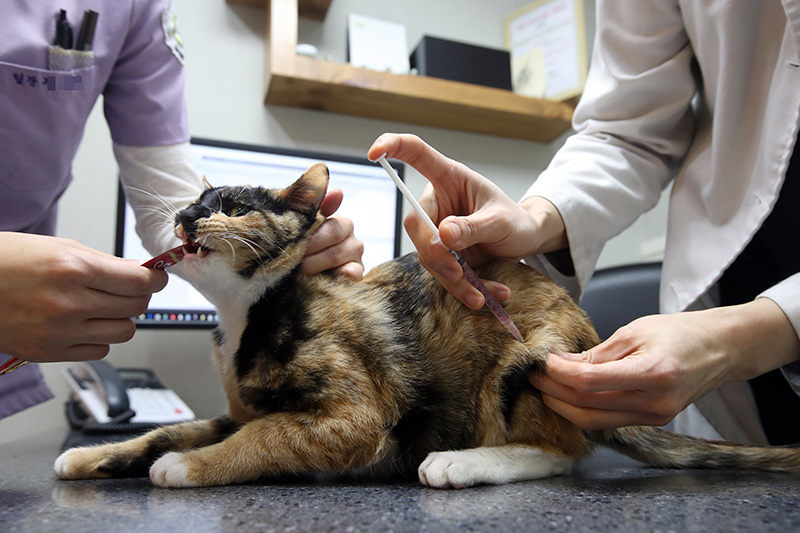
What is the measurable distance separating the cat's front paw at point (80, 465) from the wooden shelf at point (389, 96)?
1.08 meters

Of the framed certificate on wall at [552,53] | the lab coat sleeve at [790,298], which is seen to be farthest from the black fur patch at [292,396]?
the framed certificate on wall at [552,53]

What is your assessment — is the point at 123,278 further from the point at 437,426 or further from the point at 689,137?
the point at 689,137

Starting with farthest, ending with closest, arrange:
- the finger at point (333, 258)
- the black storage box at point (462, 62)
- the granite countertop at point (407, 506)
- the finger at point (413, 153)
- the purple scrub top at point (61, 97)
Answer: the black storage box at point (462, 62) → the purple scrub top at point (61, 97) → the finger at point (333, 258) → the finger at point (413, 153) → the granite countertop at point (407, 506)

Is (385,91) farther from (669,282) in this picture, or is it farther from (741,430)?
(741,430)

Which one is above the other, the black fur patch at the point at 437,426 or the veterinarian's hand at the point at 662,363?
the veterinarian's hand at the point at 662,363

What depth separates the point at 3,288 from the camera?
1.77ft

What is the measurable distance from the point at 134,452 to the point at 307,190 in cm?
42

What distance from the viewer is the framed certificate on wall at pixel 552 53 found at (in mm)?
1706

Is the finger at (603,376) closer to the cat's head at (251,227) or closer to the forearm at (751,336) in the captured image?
the forearm at (751,336)

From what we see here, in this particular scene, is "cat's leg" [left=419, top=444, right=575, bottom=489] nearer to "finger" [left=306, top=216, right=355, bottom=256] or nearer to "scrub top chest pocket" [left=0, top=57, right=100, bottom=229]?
"finger" [left=306, top=216, right=355, bottom=256]

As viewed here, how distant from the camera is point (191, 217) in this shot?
27.3 inches

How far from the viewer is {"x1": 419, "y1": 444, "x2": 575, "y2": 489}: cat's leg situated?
1.83 ft

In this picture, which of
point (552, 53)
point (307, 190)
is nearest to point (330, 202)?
point (307, 190)

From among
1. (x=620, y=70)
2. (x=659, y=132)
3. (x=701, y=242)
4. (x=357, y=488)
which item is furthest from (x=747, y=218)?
(x=357, y=488)
